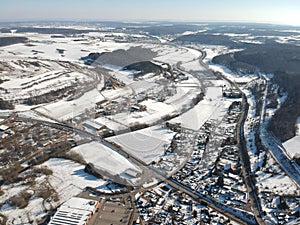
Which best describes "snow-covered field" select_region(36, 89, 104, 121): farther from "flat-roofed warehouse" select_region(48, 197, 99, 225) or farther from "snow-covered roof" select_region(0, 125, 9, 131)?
"flat-roofed warehouse" select_region(48, 197, 99, 225)

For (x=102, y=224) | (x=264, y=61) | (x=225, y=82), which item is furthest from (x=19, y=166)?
(x=264, y=61)

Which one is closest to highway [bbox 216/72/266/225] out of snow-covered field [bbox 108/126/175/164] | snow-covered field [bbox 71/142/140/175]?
snow-covered field [bbox 108/126/175/164]

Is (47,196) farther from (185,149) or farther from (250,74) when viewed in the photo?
(250,74)

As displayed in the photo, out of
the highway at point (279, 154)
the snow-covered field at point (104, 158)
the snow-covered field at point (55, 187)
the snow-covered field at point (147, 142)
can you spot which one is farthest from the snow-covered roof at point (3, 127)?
the highway at point (279, 154)

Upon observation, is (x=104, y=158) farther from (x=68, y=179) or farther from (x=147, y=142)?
(x=147, y=142)

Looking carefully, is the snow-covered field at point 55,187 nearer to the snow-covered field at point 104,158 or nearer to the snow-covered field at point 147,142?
the snow-covered field at point 104,158

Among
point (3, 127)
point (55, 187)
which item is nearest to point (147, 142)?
point (55, 187)
